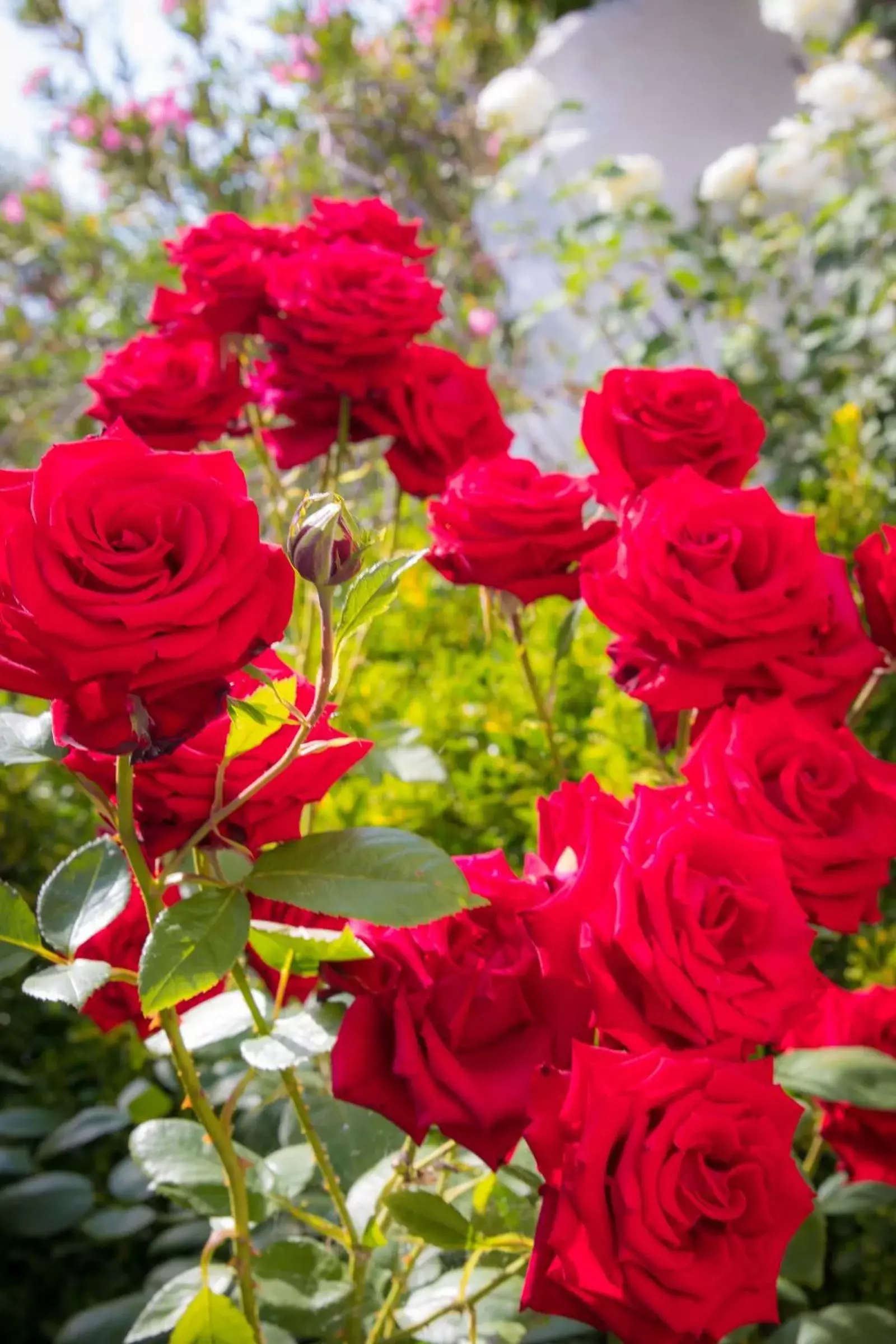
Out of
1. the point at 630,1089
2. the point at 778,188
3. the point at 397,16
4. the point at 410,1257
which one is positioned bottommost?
the point at 410,1257

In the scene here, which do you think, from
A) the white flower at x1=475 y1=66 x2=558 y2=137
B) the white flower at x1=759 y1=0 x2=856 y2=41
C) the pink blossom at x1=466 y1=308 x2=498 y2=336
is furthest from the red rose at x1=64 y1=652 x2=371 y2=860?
the pink blossom at x1=466 y1=308 x2=498 y2=336

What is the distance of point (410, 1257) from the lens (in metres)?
0.62

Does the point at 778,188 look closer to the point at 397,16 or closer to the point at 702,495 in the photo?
the point at 702,495

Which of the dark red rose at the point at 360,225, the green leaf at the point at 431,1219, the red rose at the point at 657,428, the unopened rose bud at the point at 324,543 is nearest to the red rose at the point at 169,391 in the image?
the dark red rose at the point at 360,225

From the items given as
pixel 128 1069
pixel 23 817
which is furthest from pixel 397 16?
pixel 128 1069

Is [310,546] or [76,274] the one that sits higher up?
[76,274]

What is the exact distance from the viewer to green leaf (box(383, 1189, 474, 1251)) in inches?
20.7

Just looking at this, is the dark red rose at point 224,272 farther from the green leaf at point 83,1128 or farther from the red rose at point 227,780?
the green leaf at point 83,1128

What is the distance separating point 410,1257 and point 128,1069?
Result: 740mm

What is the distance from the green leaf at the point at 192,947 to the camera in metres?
0.40

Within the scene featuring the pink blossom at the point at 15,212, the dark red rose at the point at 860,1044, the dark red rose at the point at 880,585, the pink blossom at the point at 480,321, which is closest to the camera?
the dark red rose at the point at 880,585

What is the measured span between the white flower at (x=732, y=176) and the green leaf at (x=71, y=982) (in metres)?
2.06

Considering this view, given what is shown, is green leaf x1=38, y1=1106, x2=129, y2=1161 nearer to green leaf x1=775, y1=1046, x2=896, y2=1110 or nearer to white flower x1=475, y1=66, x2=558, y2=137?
green leaf x1=775, y1=1046, x2=896, y2=1110

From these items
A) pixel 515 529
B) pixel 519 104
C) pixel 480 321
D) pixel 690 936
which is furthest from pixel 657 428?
pixel 480 321
